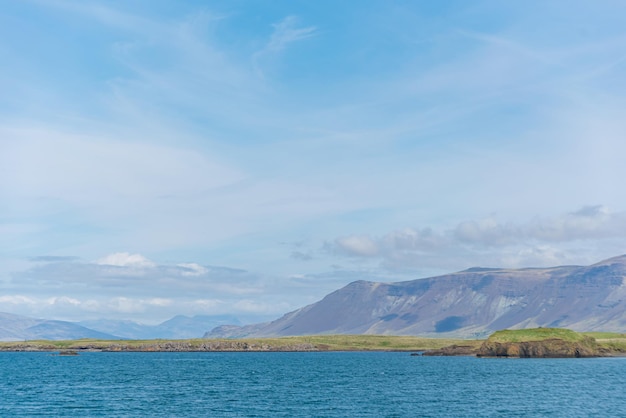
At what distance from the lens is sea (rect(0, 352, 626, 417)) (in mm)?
101562

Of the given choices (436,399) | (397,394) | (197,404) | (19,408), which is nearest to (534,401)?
(436,399)

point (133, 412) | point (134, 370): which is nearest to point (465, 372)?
point (134, 370)

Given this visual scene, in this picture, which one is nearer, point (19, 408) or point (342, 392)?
point (19, 408)

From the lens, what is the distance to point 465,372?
176375mm

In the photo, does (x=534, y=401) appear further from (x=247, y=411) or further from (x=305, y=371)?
(x=305, y=371)

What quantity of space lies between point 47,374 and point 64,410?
8273 cm

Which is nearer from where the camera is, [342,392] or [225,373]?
[342,392]

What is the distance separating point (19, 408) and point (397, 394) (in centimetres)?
6148

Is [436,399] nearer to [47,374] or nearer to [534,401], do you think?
[534,401]

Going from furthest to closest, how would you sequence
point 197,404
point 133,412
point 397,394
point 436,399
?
point 397,394, point 436,399, point 197,404, point 133,412

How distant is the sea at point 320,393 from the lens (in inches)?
3999

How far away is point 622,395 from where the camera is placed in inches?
4764

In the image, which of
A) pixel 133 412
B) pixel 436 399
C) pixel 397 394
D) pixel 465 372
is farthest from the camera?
pixel 465 372

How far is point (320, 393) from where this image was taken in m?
127
